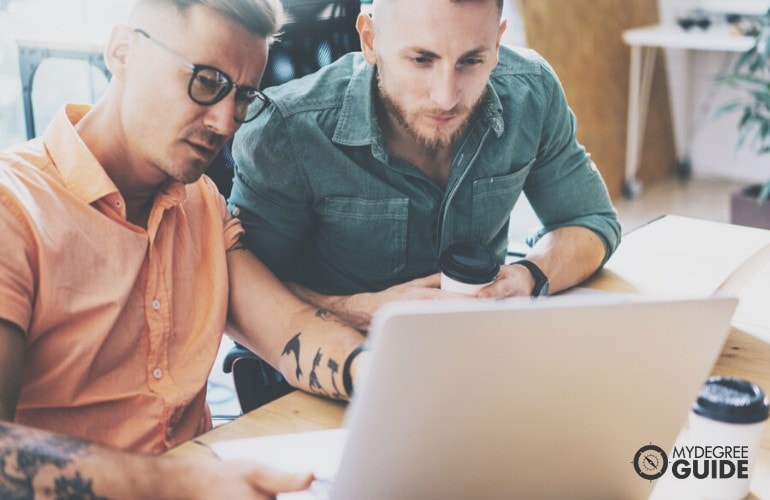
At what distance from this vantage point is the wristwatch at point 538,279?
4.91 ft

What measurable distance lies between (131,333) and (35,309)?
0.53 feet

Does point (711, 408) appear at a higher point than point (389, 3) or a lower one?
lower

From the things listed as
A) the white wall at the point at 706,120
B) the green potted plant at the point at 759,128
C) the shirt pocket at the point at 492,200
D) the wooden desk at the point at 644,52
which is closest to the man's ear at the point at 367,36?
the shirt pocket at the point at 492,200

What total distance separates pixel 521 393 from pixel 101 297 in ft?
1.95

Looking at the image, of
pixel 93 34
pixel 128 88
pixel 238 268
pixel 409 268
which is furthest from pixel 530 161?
pixel 93 34

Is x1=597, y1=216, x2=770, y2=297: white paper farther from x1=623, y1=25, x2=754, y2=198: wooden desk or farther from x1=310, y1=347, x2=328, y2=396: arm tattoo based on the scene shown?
x1=623, y1=25, x2=754, y2=198: wooden desk

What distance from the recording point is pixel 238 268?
135 cm

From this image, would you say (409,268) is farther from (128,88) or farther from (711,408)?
(711,408)

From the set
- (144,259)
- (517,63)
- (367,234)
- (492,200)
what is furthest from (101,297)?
(517,63)

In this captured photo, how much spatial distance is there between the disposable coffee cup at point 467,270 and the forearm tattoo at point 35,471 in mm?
553

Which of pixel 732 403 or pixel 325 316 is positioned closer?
pixel 732 403

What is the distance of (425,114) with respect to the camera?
1.45 meters

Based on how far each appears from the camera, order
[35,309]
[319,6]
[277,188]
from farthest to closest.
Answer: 1. [319,6]
2. [277,188]
3. [35,309]

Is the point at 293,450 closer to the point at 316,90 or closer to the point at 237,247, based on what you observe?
the point at 237,247
